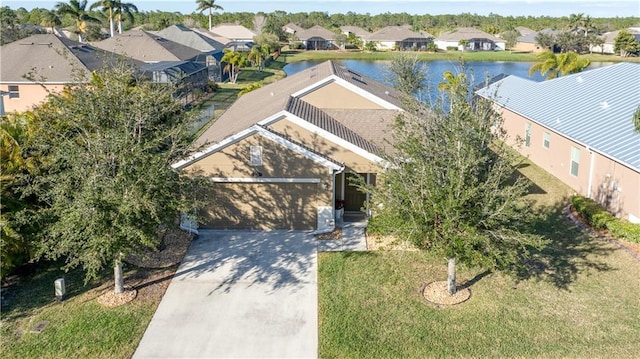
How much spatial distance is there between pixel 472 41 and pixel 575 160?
99.2 m

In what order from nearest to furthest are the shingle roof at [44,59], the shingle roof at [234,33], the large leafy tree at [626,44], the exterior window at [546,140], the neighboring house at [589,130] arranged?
the neighboring house at [589,130] → the exterior window at [546,140] → the shingle roof at [44,59] → the large leafy tree at [626,44] → the shingle roof at [234,33]

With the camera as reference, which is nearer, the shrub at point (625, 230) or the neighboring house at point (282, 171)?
the shrub at point (625, 230)

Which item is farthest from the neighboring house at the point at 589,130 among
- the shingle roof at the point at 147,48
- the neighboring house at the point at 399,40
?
the neighboring house at the point at 399,40

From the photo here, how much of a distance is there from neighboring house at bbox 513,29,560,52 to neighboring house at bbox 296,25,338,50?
1633 inches

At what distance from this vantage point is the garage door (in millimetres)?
18781

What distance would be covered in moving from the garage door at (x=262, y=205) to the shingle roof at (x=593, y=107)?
767 cm

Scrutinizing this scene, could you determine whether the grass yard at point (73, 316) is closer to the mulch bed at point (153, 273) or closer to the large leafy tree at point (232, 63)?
the mulch bed at point (153, 273)

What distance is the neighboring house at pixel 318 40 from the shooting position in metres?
119

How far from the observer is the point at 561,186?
24.1 metres

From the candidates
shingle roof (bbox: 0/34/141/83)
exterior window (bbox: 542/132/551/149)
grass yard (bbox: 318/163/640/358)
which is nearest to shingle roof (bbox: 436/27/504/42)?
shingle roof (bbox: 0/34/141/83)

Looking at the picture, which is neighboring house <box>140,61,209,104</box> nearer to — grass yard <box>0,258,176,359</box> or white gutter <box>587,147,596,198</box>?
grass yard <box>0,258,176,359</box>

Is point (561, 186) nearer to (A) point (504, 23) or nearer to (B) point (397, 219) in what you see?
(B) point (397, 219)

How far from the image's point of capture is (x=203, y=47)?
67.1 m

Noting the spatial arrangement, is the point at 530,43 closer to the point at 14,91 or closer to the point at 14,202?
the point at 14,91
